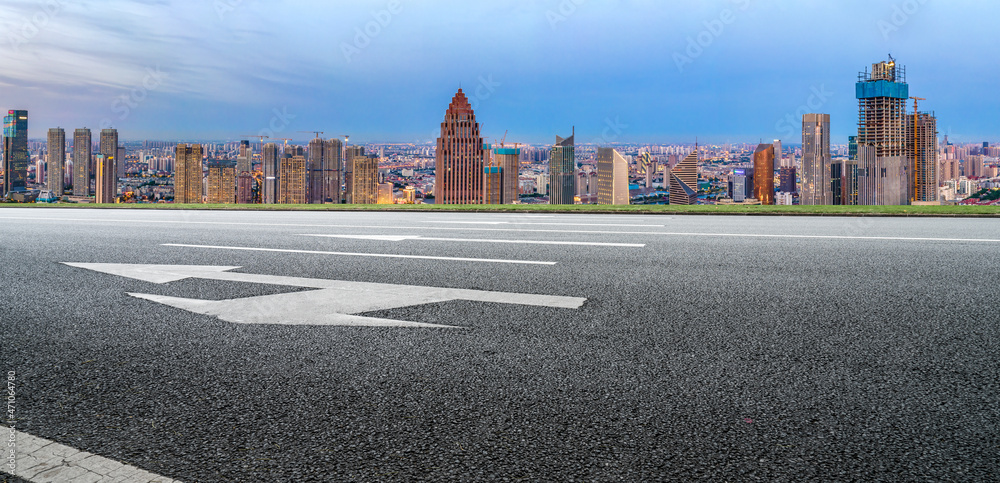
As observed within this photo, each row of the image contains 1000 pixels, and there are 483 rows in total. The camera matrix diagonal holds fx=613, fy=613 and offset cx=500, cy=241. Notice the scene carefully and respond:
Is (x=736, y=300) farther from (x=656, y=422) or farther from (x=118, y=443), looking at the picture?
(x=118, y=443)

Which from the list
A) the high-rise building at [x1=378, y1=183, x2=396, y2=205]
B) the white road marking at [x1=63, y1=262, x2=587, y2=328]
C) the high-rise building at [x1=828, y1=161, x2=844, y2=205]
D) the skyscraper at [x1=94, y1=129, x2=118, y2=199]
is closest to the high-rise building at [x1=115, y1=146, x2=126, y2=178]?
the skyscraper at [x1=94, y1=129, x2=118, y2=199]

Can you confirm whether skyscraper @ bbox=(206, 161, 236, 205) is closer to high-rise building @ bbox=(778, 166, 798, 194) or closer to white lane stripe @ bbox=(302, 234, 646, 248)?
white lane stripe @ bbox=(302, 234, 646, 248)

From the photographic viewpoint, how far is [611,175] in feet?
152

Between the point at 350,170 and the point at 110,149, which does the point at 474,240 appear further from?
the point at 110,149

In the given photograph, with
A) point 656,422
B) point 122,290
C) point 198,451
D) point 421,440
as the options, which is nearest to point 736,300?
point 656,422

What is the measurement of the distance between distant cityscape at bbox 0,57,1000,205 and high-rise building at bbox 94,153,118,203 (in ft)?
0.52

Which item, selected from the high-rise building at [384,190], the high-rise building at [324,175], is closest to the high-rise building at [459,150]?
the high-rise building at [324,175]

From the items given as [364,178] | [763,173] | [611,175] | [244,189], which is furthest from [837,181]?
[244,189]

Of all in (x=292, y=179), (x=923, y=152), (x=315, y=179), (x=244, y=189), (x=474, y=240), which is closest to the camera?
(x=474, y=240)

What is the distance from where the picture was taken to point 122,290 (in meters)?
5.51

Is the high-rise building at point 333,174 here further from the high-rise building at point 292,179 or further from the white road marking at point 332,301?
the white road marking at point 332,301

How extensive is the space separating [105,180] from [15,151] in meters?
25.5

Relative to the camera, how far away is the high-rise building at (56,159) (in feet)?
156

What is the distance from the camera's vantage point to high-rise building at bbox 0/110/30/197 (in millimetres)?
47656
